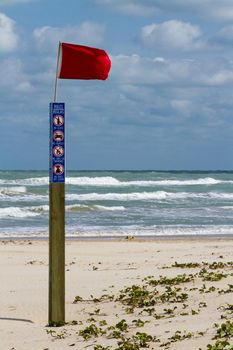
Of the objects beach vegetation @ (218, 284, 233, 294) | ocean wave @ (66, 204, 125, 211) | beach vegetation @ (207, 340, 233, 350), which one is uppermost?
beach vegetation @ (207, 340, 233, 350)

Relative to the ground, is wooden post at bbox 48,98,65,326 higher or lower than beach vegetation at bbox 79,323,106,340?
higher

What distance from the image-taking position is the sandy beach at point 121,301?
24.6 feet

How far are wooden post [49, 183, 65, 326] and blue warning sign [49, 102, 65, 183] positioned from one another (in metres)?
0.28

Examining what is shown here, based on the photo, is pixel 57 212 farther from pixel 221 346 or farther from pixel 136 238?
pixel 136 238

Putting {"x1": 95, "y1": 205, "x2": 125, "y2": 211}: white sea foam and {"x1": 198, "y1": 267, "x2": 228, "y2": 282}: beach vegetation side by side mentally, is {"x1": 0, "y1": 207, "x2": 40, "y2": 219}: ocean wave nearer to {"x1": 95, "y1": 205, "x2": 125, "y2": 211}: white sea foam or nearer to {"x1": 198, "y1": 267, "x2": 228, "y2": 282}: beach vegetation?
{"x1": 95, "y1": 205, "x2": 125, "y2": 211}: white sea foam

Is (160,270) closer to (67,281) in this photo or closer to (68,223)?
(67,281)

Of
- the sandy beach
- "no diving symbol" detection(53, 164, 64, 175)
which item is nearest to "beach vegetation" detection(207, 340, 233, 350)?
the sandy beach

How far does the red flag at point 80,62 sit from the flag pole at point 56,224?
4.5 inches

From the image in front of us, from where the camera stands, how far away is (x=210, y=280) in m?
10.5

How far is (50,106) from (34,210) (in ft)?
81.9

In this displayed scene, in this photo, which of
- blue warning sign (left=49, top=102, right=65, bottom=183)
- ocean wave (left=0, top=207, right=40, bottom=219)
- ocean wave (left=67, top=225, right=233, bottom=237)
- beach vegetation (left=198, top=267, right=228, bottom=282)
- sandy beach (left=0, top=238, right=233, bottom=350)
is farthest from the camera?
ocean wave (left=0, top=207, right=40, bottom=219)

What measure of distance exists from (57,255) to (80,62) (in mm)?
2321

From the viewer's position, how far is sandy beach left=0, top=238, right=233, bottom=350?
7.49 m

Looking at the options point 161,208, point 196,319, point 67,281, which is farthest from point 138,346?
point 161,208
